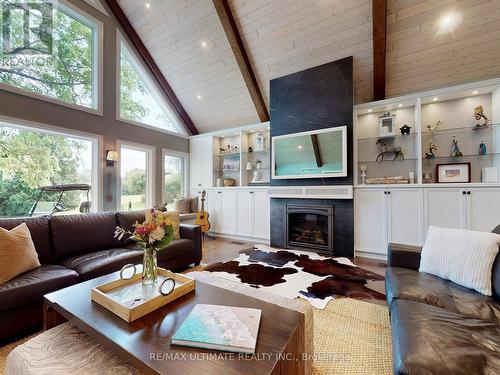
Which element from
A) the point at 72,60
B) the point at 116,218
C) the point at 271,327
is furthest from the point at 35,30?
the point at 271,327

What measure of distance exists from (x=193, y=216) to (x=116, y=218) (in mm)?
2280

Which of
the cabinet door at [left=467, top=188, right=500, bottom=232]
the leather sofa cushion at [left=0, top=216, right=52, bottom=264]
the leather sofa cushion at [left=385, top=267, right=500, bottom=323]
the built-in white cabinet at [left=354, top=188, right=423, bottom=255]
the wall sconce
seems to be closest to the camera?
the leather sofa cushion at [left=385, top=267, right=500, bottom=323]

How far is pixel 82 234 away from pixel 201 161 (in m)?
3.47

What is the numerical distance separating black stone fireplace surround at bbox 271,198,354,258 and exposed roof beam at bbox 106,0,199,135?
327 cm

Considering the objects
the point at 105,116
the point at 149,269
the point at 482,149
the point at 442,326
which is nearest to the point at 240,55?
the point at 105,116

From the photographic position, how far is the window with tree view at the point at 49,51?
322 cm

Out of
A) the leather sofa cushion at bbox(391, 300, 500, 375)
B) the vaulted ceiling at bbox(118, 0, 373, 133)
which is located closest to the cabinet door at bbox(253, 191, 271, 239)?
the vaulted ceiling at bbox(118, 0, 373, 133)

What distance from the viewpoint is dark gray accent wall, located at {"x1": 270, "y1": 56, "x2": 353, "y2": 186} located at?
3639 millimetres

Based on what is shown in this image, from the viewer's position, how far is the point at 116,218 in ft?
9.61

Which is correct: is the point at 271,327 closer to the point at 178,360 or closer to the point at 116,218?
the point at 178,360

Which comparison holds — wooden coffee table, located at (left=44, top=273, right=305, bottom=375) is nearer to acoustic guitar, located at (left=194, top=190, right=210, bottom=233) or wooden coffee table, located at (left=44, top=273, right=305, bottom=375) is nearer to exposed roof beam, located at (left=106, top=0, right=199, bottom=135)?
acoustic guitar, located at (left=194, top=190, right=210, bottom=233)

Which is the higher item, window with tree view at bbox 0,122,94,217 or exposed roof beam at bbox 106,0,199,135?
exposed roof beam at bbox 106,0,199,135

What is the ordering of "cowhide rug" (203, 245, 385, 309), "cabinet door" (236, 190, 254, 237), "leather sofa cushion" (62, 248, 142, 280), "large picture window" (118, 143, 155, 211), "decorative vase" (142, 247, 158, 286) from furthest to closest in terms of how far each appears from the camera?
1. "cabinet door" (236, 190, 254, 237)
2. "large picture window" (118, 143, 155, 211)
3. "cowhide rug" (203, 245, 385, 309)
4. "leather sofa cushion" (62, 248, 142, 280)
5. "decorative vase" (142, 247, 158, 286)

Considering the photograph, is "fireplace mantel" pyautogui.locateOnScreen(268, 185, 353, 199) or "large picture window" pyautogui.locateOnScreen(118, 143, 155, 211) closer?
"fireplace mantel" pyautogui.locateOnScreen(268, 185, 353, 199)
